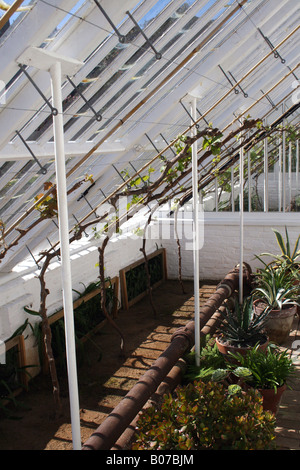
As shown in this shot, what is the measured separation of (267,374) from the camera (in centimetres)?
339

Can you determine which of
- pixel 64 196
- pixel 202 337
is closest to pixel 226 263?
pixel 202 337

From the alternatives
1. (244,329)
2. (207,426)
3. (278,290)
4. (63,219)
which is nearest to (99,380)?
(244,329)

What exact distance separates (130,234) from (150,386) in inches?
129

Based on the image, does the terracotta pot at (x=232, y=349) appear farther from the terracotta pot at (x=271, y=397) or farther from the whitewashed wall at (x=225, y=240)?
the whitewashed wall at (x=225, y=240)

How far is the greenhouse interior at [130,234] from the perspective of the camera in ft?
7.85

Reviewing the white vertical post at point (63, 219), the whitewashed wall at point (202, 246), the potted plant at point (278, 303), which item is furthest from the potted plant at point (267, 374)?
the whitewashed wall at point (202, 246)

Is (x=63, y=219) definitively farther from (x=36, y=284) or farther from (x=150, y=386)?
(x=36, y=284)

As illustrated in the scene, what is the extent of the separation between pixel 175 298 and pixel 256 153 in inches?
90.6

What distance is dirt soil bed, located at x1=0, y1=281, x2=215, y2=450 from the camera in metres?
3.37

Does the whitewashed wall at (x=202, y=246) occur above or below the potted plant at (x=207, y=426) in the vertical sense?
above

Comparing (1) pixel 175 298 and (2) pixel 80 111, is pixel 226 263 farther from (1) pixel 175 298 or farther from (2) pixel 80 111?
(2) pixel 80 111

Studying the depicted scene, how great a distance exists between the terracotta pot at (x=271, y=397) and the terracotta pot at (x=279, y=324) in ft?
4.10

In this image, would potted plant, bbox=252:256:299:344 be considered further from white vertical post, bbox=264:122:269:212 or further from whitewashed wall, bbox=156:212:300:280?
white vertical post, bbox=264:122:269:212
